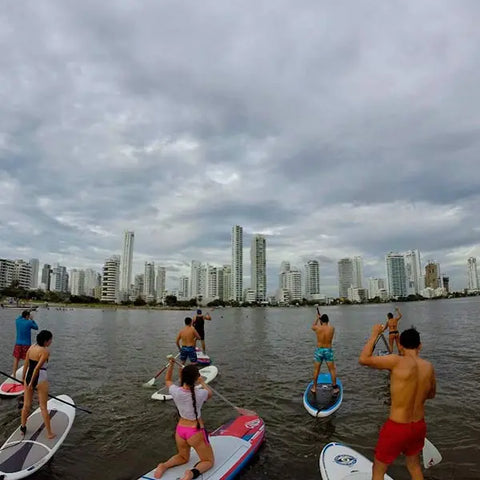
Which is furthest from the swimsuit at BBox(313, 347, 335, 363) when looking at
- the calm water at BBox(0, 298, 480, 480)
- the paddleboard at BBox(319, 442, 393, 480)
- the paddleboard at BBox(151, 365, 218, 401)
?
the paddleboard at BBox(151, 365, 218, 401)

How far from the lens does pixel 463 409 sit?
11.0 meters

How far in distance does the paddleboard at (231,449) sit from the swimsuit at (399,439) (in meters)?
2.94

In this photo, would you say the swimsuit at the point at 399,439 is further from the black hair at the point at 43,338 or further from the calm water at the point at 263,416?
the black hair at the point at 43,338

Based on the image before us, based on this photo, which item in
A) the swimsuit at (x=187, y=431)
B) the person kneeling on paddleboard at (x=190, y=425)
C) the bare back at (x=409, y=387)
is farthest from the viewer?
the swimsuit at (x=187, y=431)

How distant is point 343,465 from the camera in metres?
6.69

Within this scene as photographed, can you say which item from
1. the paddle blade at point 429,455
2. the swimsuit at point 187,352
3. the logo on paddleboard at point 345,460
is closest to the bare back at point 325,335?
the logo on paddleboard at point 345,460

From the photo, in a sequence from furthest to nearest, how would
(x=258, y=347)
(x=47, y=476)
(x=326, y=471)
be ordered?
(x=258, y=347) → (x=47, y=476) → (x=326, y=471)

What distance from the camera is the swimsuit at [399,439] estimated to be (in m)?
4.66

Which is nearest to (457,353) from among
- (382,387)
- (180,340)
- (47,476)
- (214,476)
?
(382,387)

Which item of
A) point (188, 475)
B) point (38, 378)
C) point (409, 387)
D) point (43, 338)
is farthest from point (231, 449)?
point (43, 338)

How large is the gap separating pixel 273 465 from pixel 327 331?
14.8 ft

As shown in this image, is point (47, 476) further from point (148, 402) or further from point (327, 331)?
point (327, 331)

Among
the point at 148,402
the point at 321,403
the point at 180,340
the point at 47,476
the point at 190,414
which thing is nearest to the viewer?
the point at 190,414

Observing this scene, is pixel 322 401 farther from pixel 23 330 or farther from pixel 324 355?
pixel 23 330
